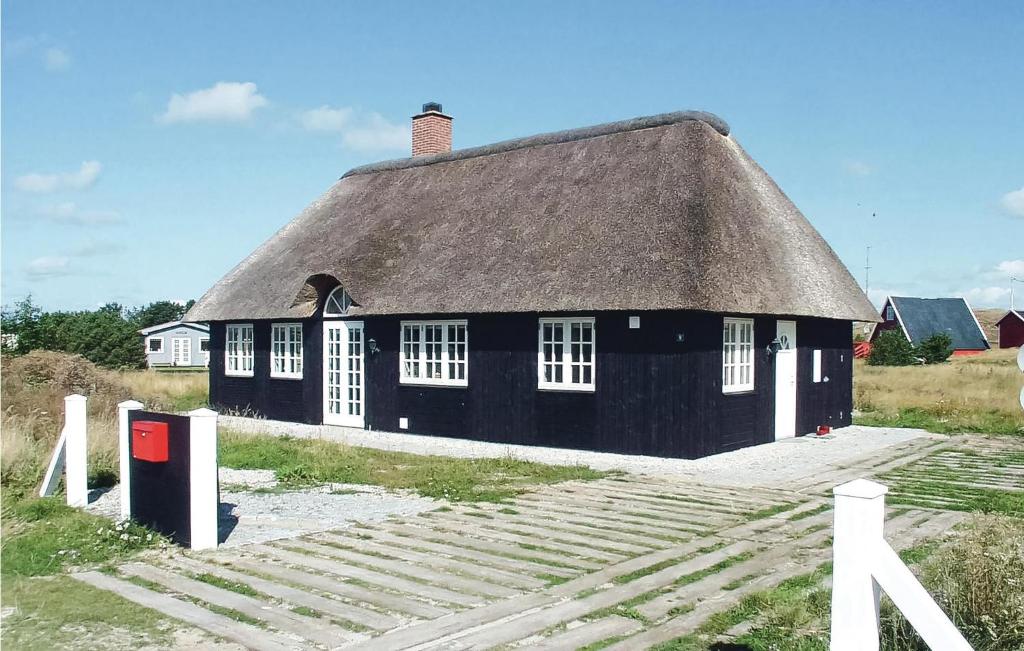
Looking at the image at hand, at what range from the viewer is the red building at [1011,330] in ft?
205

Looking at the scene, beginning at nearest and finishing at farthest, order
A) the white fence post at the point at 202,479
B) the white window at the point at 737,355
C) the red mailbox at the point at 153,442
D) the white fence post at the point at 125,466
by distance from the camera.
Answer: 1. the white fence post at the point at 202,479
2. the red mailbox at the point at 153,442
3. the white fence post at the point at 125,466
4. the white window at the point at 737,355

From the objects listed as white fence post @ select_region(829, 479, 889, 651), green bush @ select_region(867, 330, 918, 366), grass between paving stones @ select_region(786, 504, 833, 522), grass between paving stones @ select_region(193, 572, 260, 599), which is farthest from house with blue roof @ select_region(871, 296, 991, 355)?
white fence post @ select_region(829, 479, 889, 651)

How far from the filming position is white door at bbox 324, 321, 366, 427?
60.6 feet

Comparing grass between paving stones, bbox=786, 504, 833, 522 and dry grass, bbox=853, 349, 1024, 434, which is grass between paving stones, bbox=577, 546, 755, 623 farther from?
dry grass, bbox=853, 349, 1024, 434

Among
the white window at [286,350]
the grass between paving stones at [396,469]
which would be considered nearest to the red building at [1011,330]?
the white window at [286,350]

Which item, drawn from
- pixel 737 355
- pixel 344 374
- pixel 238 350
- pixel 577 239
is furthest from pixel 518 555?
pixel 238 350

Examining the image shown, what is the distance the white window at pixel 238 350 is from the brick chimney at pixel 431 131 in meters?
5.99

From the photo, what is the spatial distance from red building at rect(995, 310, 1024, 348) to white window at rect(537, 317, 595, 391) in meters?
56.5

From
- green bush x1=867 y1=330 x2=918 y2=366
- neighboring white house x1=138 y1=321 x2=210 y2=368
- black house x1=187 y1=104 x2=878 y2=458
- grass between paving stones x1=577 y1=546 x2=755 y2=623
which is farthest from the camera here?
neighboring white house x1=138 y1=321 x2=210 y2=368

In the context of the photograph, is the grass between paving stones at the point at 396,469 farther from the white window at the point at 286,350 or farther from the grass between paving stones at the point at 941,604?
the white window at the point at 286,350

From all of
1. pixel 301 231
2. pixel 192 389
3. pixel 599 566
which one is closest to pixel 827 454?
pixel 599 566

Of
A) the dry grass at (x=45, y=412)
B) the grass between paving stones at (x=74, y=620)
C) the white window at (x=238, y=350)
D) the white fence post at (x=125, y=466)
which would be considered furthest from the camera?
the white window at (x=238, y=350)

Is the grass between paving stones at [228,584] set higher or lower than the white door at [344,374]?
lower

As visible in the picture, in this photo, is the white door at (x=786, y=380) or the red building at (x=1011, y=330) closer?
the white door at (x=786, y=380)
